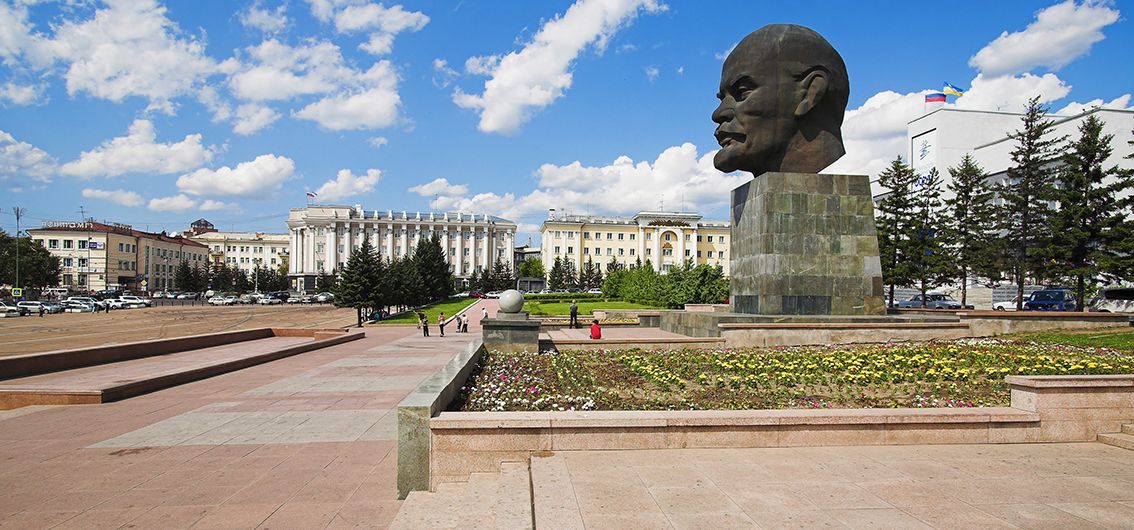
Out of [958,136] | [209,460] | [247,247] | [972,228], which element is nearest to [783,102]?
[209,460]

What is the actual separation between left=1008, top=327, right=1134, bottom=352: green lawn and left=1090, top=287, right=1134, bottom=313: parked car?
1952 centimetres

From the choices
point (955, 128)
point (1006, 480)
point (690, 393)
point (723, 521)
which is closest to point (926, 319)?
point (690, 393)

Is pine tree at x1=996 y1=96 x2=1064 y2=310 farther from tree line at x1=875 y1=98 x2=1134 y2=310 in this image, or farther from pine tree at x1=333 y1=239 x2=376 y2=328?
pine tree at x1=333 y1=239 x2=376 y2=328

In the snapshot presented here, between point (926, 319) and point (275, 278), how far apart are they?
317 ft

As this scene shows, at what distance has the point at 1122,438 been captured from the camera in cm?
571

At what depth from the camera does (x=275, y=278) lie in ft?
309

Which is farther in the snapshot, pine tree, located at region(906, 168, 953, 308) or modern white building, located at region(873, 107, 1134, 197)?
modern white building, located at region(873, 107, 1134, 197)

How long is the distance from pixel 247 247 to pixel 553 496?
138856 millimetres

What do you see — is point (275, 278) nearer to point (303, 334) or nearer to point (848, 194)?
point (303, 334)

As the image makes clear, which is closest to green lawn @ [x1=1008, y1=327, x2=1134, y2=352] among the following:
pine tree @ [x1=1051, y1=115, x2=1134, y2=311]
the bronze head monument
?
the bronze head monument

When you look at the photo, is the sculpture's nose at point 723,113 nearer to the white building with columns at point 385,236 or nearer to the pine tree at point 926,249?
the pine tree at point 926,249

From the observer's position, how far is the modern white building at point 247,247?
4820 inches

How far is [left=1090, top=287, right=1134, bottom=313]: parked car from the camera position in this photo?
29.6m

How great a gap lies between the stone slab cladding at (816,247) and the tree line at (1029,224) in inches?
626
